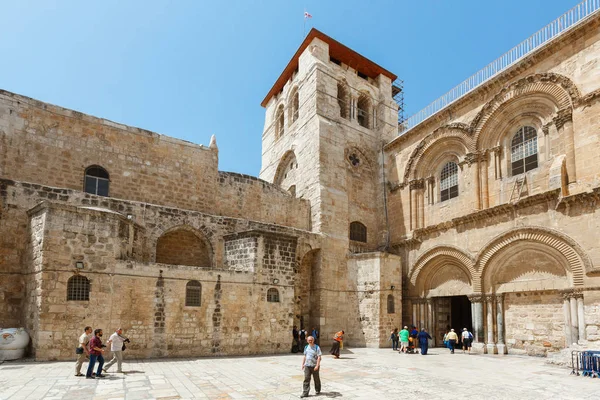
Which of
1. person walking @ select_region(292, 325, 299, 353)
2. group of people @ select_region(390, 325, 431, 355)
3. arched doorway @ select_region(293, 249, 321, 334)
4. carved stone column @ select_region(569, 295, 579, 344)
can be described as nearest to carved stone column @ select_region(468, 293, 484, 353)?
group of people @ select_region(390, 325, 431, 355)

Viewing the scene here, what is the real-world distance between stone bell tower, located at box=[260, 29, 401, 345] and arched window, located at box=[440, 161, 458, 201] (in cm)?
343

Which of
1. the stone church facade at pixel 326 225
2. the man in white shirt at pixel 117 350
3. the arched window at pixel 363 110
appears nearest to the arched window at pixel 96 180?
the stone church facade at pixel 326 225

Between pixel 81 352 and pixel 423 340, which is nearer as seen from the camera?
pixel 81 352

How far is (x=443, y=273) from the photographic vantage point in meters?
18.1

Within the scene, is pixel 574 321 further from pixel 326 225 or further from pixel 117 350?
pixel 117 350

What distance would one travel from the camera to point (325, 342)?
1822cm

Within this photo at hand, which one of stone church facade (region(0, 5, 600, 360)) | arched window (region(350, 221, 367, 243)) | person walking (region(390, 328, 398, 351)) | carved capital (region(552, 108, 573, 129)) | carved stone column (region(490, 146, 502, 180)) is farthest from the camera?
arched window (region(350, 221, 367, 243))

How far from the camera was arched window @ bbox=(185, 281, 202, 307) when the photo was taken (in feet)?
44.3

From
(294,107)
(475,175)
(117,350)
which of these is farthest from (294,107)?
(117,350)

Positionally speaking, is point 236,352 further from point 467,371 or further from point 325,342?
point 467,371

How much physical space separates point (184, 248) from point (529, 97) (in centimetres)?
1385

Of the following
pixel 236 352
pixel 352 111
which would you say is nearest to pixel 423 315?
pixel 236 352

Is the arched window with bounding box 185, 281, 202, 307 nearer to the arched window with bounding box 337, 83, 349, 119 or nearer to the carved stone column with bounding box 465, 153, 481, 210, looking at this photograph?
the carved stone column with bounding box 465, 153, 481, 210

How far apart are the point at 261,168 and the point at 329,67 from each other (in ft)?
26.5
